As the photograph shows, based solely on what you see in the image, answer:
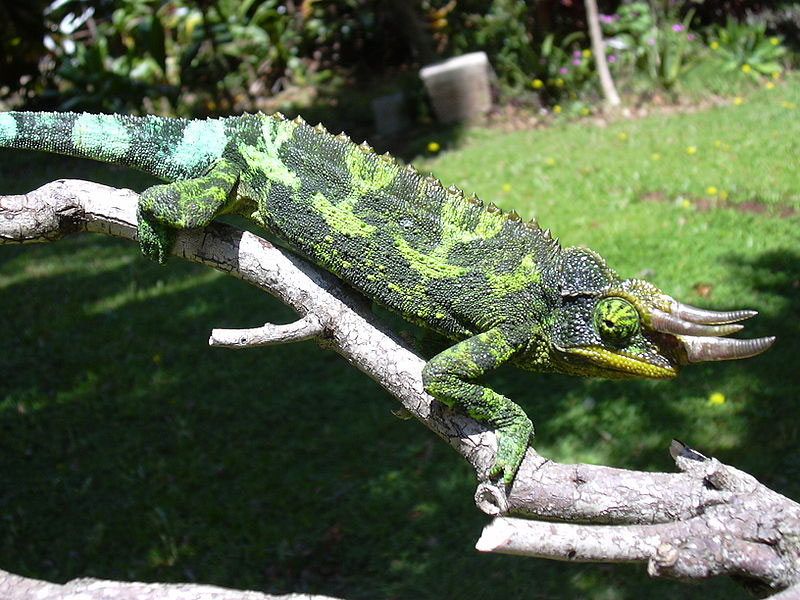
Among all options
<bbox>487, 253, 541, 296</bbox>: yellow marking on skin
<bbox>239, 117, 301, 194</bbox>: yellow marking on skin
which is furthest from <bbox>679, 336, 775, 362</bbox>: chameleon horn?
<bbox>239, 117, 301, 194</bbox>: yellow marking on skin

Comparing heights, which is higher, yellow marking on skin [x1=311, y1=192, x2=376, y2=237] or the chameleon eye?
yellow marking on skin [x1=311, y1=192, x2=376, y2=237]

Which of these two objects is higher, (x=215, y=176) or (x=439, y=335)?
(x=215, y=176)

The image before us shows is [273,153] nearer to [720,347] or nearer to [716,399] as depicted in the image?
[720,347]

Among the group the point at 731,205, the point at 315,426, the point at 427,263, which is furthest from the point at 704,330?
the point at 731,205

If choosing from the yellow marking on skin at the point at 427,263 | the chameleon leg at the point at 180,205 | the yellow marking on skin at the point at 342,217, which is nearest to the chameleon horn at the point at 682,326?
the yellow marking on skin at the point at 427,263

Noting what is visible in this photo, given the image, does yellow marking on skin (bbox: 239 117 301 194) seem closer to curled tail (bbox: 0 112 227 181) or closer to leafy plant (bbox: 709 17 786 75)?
curled tail (bbox: 0 112 227 181)

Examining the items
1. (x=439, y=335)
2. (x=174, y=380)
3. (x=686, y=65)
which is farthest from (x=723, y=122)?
(x=439, y=335)

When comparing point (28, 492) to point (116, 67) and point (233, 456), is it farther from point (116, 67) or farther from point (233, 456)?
point (116, 67)
